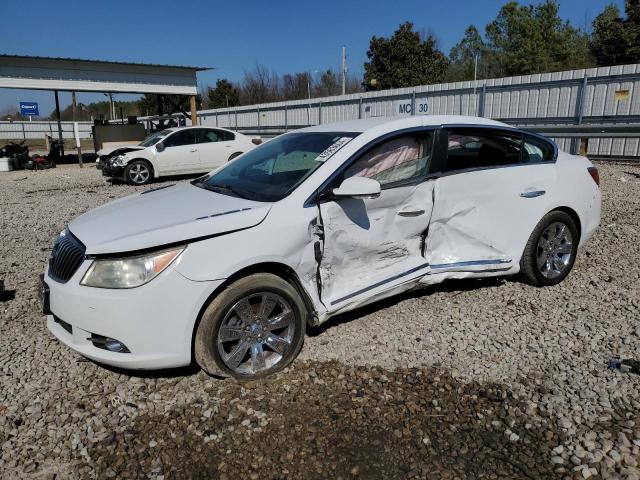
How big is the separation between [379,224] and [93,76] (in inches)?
772

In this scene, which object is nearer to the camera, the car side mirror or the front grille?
the front grille

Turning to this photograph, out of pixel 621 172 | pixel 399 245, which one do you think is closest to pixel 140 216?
pixel 399 245

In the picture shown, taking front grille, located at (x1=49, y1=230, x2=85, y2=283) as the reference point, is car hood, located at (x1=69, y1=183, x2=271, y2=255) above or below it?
above

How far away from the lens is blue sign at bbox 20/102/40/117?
31.2 meters

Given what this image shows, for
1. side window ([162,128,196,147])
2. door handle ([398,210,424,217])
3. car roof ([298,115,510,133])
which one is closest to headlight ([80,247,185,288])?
door handle ([398,210,424,217])

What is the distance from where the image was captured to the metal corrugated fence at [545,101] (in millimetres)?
12992

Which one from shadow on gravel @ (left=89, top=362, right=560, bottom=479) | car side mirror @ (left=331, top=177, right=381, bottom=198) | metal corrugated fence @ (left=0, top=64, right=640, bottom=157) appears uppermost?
metal corrugated fence @ (left=0, top=64, right=640, bottom=157)

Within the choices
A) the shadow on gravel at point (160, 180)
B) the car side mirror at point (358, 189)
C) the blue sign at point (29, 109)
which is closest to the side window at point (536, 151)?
the car side mirror at point (358, 189)

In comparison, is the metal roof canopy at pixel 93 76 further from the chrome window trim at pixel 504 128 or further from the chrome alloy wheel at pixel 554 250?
the chrome alloy wheel at pixel 554 250

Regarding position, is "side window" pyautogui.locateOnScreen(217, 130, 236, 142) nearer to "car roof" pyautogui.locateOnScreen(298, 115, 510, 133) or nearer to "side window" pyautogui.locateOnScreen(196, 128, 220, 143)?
"side window" pyautogui.locateOnScreen(196, 128, 220, 143)

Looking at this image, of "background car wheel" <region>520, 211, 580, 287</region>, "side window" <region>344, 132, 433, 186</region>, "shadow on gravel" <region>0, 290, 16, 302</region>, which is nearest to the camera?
"side window" <region>344, 132, 433, 186</region>

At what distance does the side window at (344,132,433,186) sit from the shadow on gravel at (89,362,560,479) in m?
1.46

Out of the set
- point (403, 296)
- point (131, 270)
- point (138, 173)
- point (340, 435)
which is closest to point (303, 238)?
point (131, 270)

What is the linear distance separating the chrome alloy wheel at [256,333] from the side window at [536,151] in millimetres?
2695
